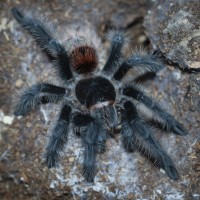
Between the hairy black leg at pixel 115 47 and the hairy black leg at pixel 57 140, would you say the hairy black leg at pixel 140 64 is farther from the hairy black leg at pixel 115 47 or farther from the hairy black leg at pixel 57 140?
the hairy black leg at pixel 57 140

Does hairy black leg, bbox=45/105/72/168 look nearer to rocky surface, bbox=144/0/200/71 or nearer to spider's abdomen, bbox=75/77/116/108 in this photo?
spider's abdomen, bbox=75/77/116/108

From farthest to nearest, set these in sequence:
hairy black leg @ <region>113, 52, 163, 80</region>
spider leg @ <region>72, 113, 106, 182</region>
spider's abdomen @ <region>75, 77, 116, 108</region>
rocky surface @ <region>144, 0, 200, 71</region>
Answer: hairy black leg @ <region>113, 52, 163, 80</region> < spider's abdomen @ <region>75, 77, 116, 108</region> < rocky surface @ <region>144, 0, 200, 71</region> < spider leg @ <region>72, 113, 106, 182</region>

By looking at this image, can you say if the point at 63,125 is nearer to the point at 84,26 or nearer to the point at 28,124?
the point at 28,124

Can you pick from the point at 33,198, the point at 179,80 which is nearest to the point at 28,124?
the point at 33,198

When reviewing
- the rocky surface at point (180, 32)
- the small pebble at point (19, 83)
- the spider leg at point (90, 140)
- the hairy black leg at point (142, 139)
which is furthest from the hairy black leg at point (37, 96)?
the rocky surface at point (180, 32)

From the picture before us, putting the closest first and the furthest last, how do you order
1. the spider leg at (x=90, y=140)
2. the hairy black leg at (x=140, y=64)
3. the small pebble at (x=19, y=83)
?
the spider leg at (x=90, y=140) < the hairy black leg at (x=140, y=64) < the small pebble at (x=19, y=83)

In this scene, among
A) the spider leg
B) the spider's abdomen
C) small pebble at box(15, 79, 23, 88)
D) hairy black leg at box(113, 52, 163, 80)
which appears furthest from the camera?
small pebble at box(15, 79, 23, 88)

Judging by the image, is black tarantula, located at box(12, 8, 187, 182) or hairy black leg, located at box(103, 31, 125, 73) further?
hairy black leg, located at box(103, 31, 125, 73)

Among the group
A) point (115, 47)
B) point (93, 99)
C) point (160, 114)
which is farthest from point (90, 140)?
point (115, 47)

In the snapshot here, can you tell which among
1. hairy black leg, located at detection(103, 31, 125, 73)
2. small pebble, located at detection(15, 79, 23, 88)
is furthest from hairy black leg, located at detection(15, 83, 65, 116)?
hairy black leg, located at detection(103, 31, 125, 73)
